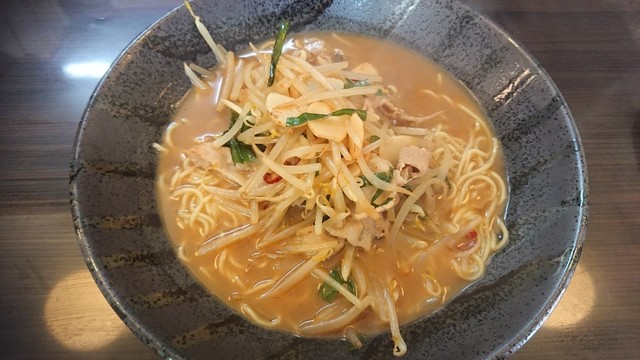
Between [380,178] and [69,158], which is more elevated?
[380,178]

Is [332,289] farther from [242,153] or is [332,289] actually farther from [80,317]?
[80,317]

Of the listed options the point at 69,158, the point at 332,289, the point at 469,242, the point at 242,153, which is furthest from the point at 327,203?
the point at 69,158

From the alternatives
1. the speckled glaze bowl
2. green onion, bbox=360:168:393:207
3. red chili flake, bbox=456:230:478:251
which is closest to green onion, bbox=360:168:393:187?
green onion, bbox=360:168:393:207

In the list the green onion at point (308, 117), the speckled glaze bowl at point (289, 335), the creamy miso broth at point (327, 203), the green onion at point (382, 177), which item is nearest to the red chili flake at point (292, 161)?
the creamy miso broth at point (327, 203)

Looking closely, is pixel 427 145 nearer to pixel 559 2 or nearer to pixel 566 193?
pixel 566 193

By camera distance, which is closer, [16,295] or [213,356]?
[213,356]

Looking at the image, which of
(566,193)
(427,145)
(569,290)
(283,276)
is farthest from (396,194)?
(569,290)
